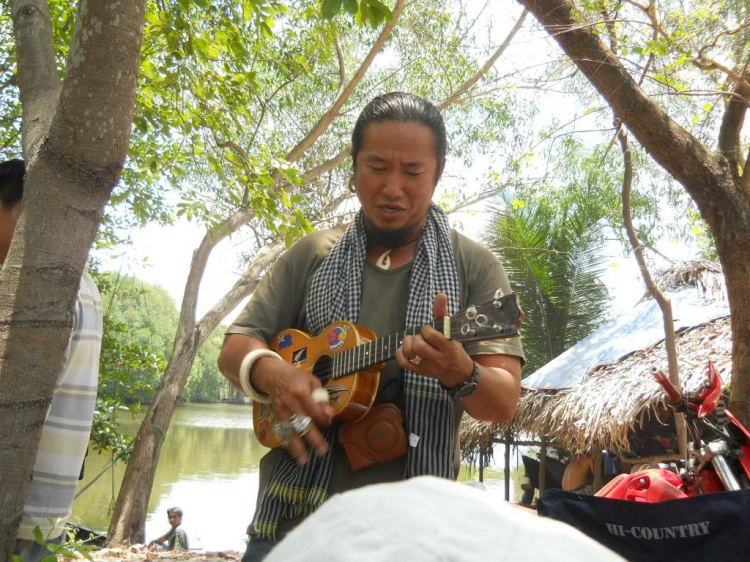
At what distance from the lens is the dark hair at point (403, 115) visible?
83.6 inches

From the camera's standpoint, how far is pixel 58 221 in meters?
2.15

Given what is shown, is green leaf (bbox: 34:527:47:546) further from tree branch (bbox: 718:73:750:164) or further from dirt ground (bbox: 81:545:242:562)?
dirt ground (bbox: 81:545:242:562)

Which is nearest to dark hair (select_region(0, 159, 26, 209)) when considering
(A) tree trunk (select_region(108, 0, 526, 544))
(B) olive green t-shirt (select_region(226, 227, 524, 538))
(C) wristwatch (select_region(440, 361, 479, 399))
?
(B) olive green t-shirt (select_region(226, 227, 524, 538))

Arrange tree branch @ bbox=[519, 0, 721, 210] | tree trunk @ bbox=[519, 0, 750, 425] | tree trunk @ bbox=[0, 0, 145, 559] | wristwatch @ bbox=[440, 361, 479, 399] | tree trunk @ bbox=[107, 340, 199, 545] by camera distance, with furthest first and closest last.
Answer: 1. tree trunk @ bbox=[107, 340, 199, 545]
2. tree branch @ bbox=[519, 0, 721, 210]
3. tree trunk @ bbox=[519, 0, 750, 425]
4. tree trunk @ bbox=[0, 0, 145, 559]
5. wristwatch @ bbox=[440, 361, 479, 399]

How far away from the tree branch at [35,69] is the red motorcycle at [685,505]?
7.18ft

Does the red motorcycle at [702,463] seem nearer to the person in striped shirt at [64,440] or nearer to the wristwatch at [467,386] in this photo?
the wristwatch at [467,386]

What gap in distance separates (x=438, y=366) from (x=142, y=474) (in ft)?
32.0

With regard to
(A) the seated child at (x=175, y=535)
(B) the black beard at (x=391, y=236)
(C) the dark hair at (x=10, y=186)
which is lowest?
(A) the seated child at (x=175, y=535)

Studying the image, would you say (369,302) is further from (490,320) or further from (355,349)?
(490,320)

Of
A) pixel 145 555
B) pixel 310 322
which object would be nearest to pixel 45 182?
pixel 310 322

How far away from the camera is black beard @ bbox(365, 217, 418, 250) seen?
2158 mm

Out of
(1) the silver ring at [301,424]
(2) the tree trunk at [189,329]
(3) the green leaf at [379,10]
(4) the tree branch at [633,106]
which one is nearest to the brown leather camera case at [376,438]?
(1) the silver ring at [301,424]

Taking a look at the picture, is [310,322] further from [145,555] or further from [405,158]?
[145,555]

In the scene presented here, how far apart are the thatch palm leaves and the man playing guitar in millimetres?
14812
